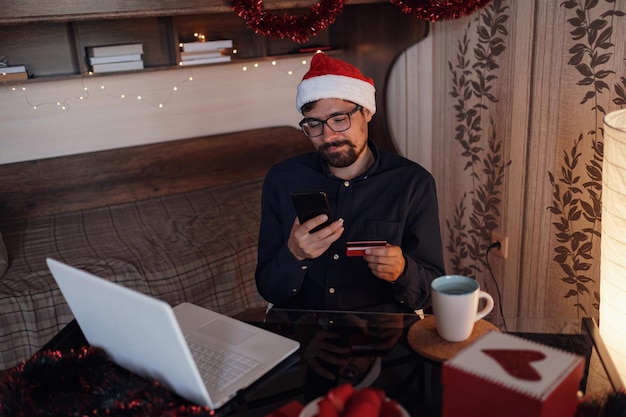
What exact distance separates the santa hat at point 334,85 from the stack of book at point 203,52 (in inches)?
52.7

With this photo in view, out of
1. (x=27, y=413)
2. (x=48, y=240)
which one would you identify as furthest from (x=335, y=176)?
(x=48, y=240)

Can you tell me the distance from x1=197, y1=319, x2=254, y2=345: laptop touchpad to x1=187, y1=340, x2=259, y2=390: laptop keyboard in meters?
0.04

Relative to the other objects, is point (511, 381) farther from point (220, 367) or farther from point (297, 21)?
point (297, 21)

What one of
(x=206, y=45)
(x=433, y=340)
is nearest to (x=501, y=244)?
(x=433, y=340)

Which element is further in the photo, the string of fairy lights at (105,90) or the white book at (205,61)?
the white book at (205,61)

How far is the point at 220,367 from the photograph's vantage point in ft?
3.94

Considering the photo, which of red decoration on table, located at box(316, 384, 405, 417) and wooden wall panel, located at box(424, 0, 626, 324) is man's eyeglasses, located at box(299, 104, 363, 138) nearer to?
wooden wall panel, located at box(424, 0, 626, 324)

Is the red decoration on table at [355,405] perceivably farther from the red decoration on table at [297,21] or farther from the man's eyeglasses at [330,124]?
the red decoration on table at [297,21]

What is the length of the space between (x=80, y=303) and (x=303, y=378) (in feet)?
1.43

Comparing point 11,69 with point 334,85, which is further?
A: point 11,69

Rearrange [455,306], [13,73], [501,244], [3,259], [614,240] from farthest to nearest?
[13,73] → [501,244] → [3,259] → [614,240] → [455,306]

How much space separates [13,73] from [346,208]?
1792 millimetres

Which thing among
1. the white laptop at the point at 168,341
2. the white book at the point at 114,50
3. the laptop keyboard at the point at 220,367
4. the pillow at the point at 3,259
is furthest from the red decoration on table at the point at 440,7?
the pillow at the point at 3,259

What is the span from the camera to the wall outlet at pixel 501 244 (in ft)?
8.21
